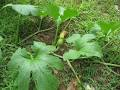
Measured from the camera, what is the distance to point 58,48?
232 cm

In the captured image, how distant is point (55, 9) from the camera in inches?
88.0

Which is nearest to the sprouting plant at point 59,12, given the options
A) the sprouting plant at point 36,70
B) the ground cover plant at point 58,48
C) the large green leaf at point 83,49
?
the ground cover plant at point 58,48

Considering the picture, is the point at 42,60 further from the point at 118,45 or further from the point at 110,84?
the point at 118,45

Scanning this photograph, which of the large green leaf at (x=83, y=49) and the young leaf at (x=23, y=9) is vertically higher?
the young leaf at (x=23, y=9)

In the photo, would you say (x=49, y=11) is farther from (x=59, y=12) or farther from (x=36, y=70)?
(x=36, y=70)

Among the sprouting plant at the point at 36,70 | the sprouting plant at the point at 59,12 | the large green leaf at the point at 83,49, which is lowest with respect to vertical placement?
the sprouting plant at the point at 36,70

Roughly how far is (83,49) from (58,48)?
0.29m

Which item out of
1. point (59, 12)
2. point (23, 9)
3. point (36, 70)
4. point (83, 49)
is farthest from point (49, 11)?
point (36, 70)

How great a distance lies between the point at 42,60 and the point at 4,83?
30cm

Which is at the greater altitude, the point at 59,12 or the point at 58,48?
the point at 59,12

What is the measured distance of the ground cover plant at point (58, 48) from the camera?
193 centimetres

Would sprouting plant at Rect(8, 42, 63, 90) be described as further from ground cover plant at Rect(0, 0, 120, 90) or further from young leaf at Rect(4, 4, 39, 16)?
young leaf at Rect(4, 4, 39, 16)

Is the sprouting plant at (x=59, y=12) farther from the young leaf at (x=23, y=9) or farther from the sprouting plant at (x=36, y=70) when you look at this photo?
the sprouting plant at (x=36, y=70)

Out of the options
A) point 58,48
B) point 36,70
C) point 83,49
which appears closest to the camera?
point 36,70
